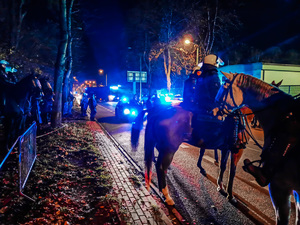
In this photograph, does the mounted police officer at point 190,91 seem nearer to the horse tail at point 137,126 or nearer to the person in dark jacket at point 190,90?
the person in dark jacket at point 190,90

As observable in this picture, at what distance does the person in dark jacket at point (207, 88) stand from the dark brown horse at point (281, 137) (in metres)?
0.88

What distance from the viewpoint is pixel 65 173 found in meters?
5.12

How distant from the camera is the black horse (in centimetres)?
697

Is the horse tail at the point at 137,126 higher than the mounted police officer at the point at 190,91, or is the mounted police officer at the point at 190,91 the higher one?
the mounted police officer at the point at 190,91

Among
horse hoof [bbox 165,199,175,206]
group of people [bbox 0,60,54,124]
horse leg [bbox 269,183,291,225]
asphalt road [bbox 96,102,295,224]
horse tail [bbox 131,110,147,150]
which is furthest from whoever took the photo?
group of people [bbox 0,60,54,124]

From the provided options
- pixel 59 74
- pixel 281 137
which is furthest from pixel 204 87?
pixel 59 74

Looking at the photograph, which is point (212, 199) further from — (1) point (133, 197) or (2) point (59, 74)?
(2) point (59, 74)

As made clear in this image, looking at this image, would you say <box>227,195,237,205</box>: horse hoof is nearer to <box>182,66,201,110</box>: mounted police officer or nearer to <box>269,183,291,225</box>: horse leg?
<box>269,183,291,225</box>: horse leg

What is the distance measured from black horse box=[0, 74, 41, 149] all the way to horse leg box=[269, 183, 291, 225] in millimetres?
8168

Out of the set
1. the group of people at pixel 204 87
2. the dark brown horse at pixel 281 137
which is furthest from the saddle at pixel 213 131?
the dark brown horse at pixel 281 137

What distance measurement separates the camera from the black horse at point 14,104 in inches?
275

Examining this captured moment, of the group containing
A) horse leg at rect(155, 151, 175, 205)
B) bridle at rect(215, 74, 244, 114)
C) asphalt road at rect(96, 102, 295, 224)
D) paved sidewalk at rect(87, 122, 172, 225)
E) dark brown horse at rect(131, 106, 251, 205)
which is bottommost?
asphalt road at rect(96, 102, 295, 224)

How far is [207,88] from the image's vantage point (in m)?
4.30

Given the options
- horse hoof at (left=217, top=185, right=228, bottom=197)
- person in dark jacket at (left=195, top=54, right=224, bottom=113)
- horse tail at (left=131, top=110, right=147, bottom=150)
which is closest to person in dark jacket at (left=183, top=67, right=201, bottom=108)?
person in dark jacket at (left=195, top=54, right=224, bottom=113)
